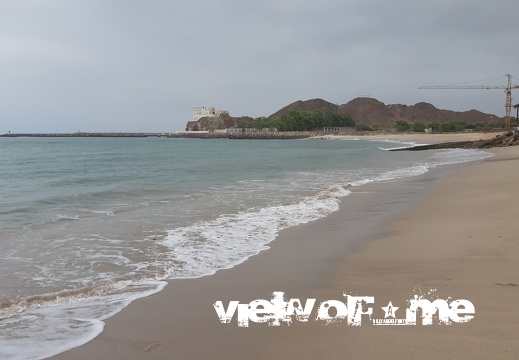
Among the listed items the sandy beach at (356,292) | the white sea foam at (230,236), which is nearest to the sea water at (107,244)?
the white sea foam at (230,236)

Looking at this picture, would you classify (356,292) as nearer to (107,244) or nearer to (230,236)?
(230,236)

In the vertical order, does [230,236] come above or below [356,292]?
below

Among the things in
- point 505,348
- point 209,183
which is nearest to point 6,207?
point 209,183

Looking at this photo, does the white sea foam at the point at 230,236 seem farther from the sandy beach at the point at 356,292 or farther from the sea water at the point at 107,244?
the sandy beach at the point at 356,292

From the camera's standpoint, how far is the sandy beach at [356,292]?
3490 millimetres

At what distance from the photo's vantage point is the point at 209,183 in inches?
763

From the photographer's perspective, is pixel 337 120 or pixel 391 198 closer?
pixel 391 198

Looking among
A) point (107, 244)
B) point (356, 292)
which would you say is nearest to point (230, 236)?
point (107, 244)

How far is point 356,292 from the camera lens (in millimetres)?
4922

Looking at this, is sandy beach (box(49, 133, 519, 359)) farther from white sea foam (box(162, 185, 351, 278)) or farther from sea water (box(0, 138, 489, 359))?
sea water (box(0, 138, 489, 359))

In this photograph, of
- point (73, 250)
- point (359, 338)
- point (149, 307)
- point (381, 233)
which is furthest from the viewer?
point (381, 233)

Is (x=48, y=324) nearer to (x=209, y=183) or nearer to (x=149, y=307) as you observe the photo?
(x=149, y=307)

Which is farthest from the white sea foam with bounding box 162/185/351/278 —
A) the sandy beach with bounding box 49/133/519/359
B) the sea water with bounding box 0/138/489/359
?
the sandy beach with bounding box 49/133/519/359

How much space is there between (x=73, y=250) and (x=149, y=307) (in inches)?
130
